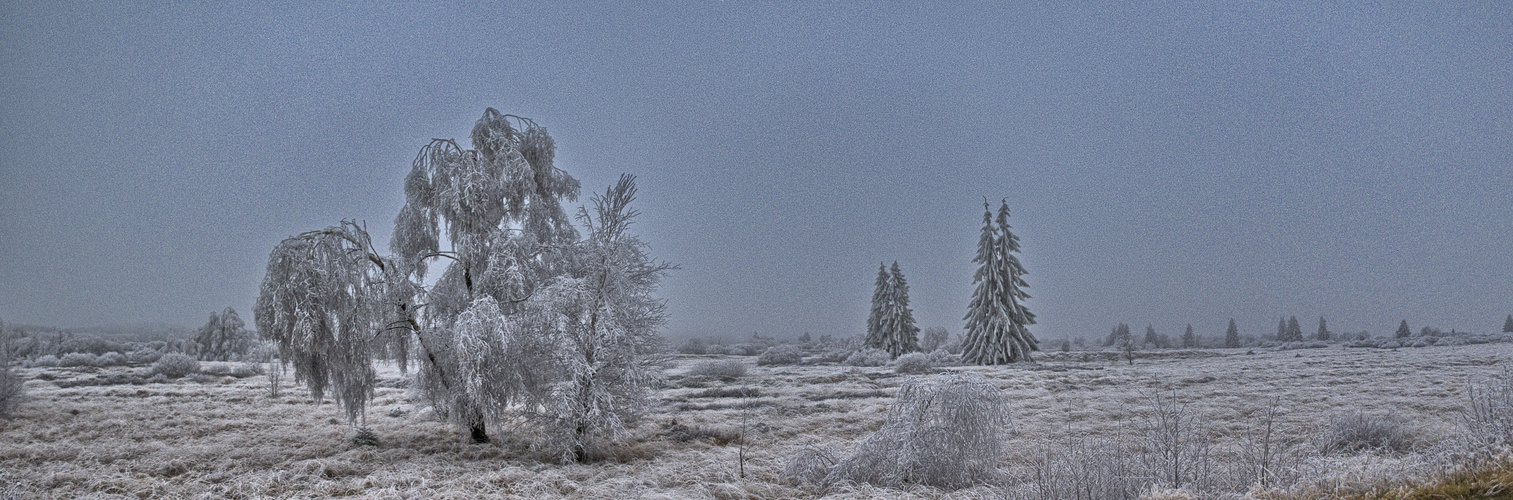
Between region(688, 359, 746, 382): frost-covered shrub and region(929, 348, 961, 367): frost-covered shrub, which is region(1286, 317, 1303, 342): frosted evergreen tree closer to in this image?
region(929, 348, 961, 367): frost-covered shrub

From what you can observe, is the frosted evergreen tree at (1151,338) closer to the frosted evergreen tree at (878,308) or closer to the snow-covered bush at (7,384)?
the frosted evergreen tree at (878,308)

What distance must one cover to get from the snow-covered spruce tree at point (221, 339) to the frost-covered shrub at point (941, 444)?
42.3 m

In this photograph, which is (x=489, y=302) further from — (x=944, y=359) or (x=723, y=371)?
(x=944, y=359)

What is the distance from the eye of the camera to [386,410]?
669 inches

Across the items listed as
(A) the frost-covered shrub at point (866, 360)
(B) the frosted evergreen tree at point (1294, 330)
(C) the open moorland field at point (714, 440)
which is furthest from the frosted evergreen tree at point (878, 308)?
(B) the frosted evergreen tree at point (1294, 330)

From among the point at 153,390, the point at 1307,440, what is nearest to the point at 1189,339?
the point at 1307,440

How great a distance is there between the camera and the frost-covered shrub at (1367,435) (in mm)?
9469

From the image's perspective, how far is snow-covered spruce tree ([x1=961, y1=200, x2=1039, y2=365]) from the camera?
3391 centimetres

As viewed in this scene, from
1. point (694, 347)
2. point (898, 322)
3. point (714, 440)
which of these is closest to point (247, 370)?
point (714, 440)

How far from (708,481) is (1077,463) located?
491cm

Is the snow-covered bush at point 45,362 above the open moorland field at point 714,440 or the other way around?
above

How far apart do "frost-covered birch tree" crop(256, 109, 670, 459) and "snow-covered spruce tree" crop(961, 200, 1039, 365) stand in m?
26.4

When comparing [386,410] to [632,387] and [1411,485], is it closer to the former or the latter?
[632,387]

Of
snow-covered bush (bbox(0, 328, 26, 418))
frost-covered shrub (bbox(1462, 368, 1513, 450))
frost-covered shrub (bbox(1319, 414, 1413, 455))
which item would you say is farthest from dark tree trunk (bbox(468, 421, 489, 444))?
frost-covered shrub (bbox(1319, 414, 1413, 455))
